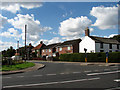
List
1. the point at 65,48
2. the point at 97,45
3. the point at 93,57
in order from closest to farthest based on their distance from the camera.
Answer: the point at 93,57 → the point at 97,45 → the point at 65,48

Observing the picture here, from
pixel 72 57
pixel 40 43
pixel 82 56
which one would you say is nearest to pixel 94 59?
pixel 82 56

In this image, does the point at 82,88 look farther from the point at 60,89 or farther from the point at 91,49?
the point at 91,49

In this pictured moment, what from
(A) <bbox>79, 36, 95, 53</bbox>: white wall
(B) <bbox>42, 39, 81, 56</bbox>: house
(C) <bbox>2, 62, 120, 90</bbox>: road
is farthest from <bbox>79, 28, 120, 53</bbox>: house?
(C) <bbox>2, 62, 120, 90</bbox>: road

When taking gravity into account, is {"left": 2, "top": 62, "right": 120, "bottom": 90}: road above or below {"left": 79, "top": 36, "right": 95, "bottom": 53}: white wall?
below

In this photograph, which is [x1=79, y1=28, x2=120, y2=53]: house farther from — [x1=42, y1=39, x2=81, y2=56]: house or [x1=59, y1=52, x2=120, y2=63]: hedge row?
[x1=59, y1=52, x2=120, y2=63]: hedge row

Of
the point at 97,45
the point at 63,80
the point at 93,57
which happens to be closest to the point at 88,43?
the point at 97,45

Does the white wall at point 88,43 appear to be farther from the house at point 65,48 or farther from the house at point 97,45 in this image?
the house at point 65,48

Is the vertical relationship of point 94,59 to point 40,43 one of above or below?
below

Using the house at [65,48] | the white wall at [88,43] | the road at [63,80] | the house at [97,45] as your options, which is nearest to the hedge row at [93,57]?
the house at [97,45]

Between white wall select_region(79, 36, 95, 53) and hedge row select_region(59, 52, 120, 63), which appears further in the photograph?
white wall select_region(79, 36, 95, 53)

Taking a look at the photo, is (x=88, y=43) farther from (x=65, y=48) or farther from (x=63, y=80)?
(x=63, y=80)

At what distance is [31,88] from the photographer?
6.42m

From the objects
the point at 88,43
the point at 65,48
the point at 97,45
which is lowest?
the point at 65,48

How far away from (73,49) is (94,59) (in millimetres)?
16958
